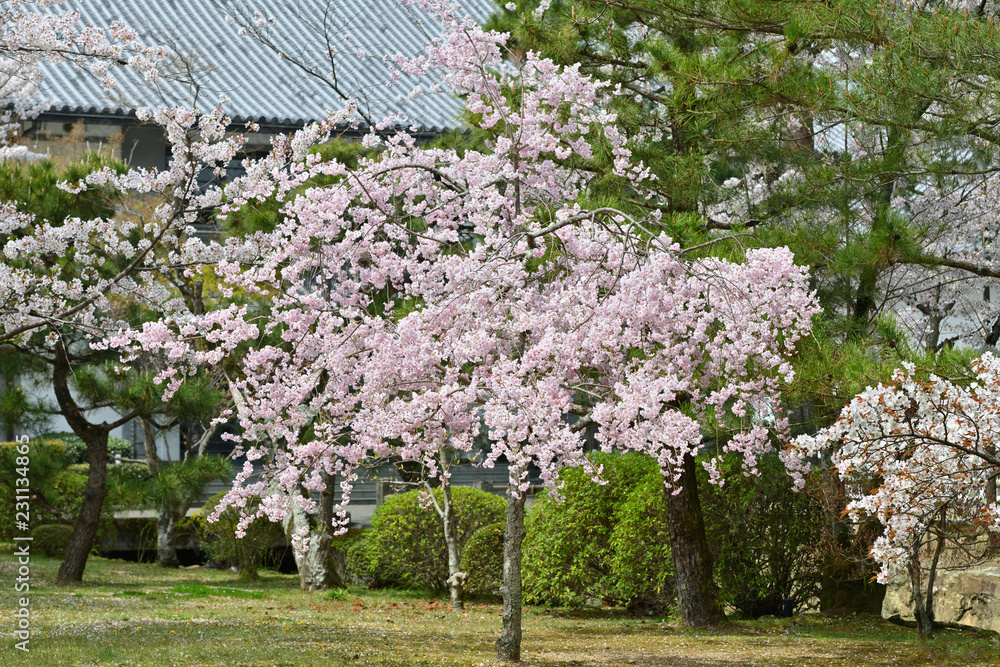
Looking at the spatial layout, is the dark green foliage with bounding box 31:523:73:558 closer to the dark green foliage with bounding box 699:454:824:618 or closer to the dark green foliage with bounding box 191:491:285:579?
Answer: the dark green foliage with bounding box 191:491:285:579

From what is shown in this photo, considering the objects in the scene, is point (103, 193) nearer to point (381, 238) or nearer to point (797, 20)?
point (381, 238)

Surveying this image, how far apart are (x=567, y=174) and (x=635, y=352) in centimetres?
241

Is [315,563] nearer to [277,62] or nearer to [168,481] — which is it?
[168,481]

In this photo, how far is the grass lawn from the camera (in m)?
7.15

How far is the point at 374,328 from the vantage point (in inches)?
285

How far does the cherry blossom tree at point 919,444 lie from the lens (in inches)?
231

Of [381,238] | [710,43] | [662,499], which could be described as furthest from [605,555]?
[710,43]

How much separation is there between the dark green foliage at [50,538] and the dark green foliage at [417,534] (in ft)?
17.6

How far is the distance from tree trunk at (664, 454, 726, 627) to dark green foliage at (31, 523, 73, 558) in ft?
33.1

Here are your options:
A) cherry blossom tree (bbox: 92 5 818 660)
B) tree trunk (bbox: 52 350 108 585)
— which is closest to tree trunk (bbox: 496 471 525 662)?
cherry blossom tree (bbox: 92 5 818 660)

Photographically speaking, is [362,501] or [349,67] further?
[349,67]

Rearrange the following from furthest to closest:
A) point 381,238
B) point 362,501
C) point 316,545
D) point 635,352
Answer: point 362,501, point 316,545, point 381,238, point 635,352

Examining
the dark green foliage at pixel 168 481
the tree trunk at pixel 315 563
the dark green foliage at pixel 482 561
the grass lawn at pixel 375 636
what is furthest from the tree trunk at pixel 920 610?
the dark green foliage at pixel 168 481

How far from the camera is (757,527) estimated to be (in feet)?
33.6
